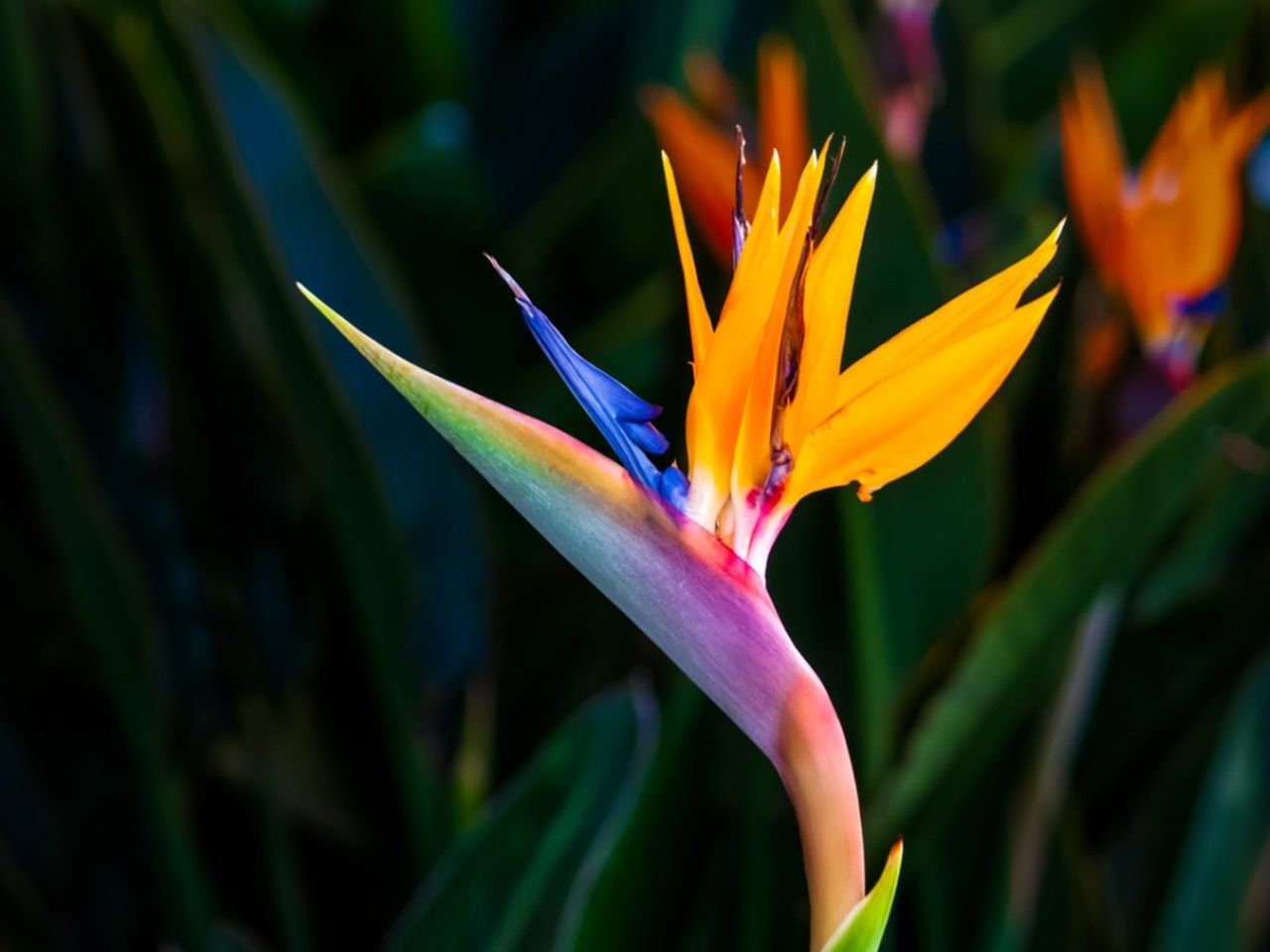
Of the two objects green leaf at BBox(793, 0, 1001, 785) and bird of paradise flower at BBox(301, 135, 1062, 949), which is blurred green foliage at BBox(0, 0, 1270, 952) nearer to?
green leaf at BBox(793, 0, 1001, 785)

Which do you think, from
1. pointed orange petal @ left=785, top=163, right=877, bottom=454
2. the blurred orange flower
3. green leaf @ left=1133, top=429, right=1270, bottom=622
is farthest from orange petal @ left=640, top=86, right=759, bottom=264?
pointed orange petal @ left=785, top=163, right=877, bottom=454

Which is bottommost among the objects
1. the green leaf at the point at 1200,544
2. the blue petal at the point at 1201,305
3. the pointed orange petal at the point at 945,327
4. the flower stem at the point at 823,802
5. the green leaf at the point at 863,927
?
the green leaf at the point at 1200,544

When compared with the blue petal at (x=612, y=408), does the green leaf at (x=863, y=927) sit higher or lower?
lower

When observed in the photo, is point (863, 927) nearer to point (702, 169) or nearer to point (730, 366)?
point (730, 366)

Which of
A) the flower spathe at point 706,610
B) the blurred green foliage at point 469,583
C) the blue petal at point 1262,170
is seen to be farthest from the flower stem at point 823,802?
the blue petal at point 1262,170

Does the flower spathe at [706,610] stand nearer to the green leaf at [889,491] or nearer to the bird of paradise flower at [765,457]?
the bird of paradise flower at [765,457]

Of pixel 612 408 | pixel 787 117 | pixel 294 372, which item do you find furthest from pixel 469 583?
pixel 612 408

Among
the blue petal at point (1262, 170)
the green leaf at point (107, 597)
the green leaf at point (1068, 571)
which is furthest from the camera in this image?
the blue petal at point (1262, 170)
